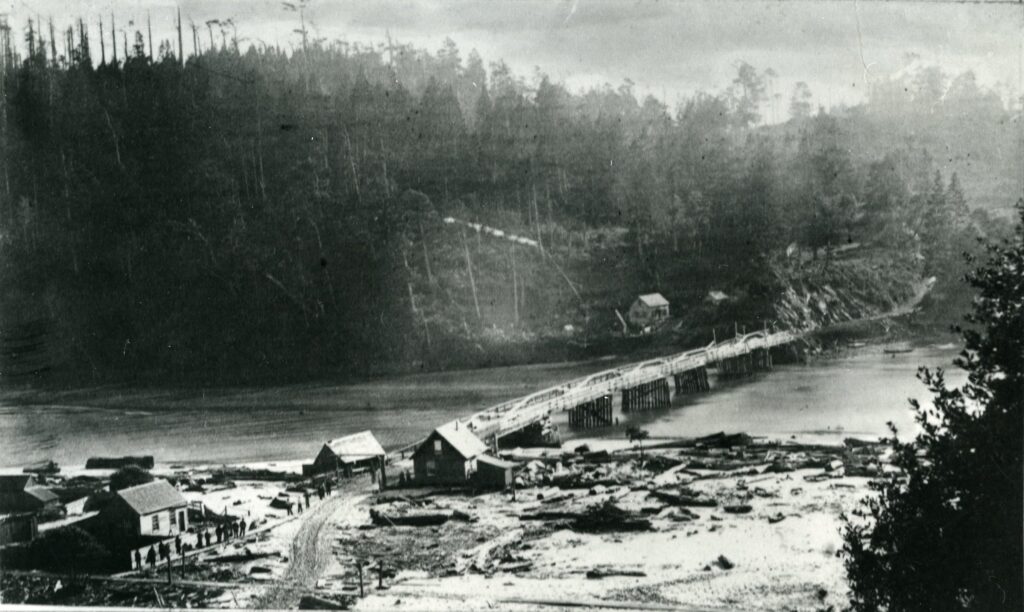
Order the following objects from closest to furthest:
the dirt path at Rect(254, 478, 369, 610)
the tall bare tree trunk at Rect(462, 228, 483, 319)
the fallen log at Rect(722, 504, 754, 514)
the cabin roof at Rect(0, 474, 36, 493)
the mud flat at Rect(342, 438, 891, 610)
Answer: the mud flat at Rect(342, 438, 891, 610) < the dirt path at Rect(254, 478, 369, 610) < the fallen log at Rect(722, 504, 754, 514) < the cabin roof at Rect(0, 474, 36, 493) < the tall bare tree trunk at Rect(462, 228, 483, 319)

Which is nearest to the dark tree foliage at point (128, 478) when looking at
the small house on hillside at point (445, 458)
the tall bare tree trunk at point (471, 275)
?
the small house on hillside at point (445, 458)

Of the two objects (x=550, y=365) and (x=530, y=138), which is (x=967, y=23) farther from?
(x=550, y=365)

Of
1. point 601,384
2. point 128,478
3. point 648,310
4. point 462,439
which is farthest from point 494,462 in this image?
point 128,478

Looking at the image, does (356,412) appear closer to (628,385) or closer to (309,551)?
(309,551)

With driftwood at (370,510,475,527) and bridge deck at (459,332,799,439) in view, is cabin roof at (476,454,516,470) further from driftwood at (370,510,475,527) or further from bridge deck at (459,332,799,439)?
driftwood at (370,510,475,527)

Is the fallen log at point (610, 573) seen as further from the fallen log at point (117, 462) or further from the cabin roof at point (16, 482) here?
the cabin roof at point (16, 482)

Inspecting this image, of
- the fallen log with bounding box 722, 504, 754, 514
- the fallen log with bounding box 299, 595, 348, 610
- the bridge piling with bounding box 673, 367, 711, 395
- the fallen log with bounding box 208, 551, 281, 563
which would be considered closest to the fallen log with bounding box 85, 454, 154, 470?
the fallen log with bounding box 208, 551, 281, 563

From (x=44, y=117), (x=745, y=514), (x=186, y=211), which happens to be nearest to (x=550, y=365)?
(x=745, y=514)
